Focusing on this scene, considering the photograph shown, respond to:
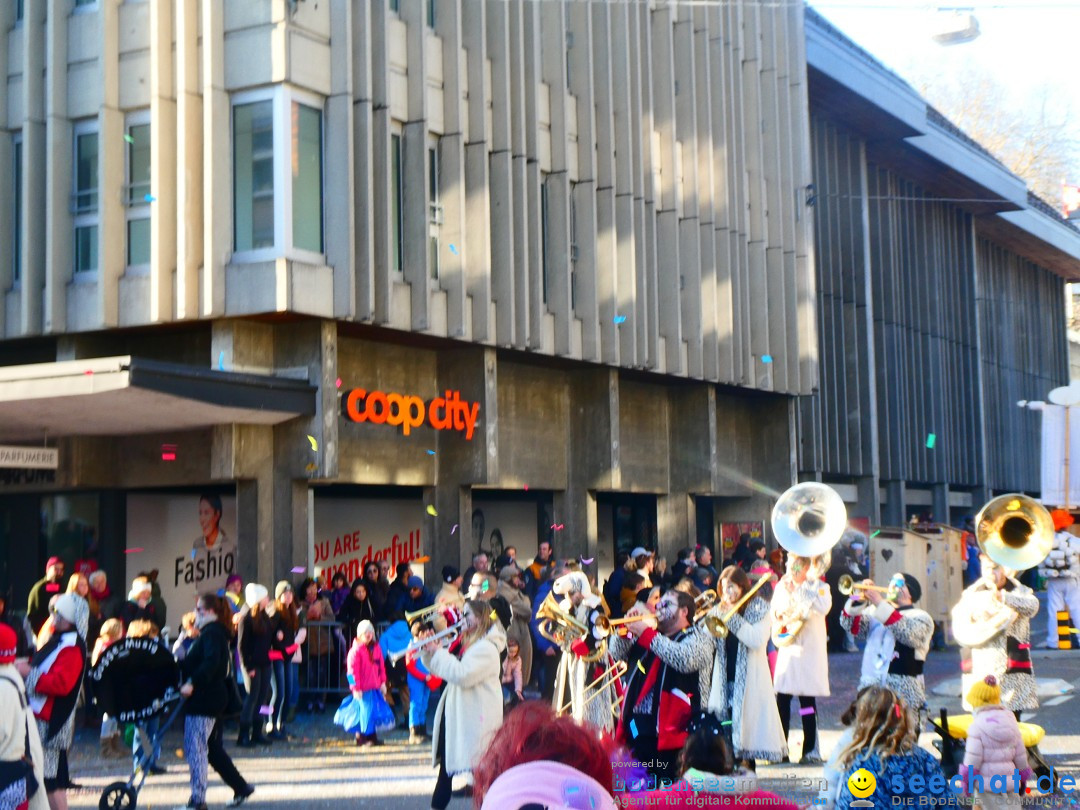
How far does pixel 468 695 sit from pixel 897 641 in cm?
361

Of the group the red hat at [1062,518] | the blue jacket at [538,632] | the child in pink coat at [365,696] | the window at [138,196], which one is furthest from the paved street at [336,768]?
the window at [138,196]

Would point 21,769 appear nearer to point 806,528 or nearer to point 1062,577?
point 806,528

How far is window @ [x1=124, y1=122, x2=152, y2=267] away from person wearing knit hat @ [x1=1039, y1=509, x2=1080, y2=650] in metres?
13.5

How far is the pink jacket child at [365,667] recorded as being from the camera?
15.1 m

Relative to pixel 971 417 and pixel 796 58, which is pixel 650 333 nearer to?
pixel 796 58

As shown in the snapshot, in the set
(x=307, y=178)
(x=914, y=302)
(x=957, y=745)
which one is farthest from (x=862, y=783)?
(x=914, y=302)

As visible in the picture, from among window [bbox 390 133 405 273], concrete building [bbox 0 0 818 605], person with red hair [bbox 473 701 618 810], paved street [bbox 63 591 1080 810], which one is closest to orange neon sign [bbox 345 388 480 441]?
concrete building [bbox 0 0 818 605]

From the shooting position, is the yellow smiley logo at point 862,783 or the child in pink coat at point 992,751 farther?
the child in pink coat at point 992,751

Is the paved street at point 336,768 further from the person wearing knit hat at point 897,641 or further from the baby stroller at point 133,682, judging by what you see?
the baby stroller at point 133,682

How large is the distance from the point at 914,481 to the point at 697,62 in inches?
690

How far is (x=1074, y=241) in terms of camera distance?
52.0 meters

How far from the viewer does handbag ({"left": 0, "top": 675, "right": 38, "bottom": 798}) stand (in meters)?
Result: 7.88

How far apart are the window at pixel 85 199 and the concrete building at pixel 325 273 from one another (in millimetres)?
35

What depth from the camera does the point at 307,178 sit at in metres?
19.1
